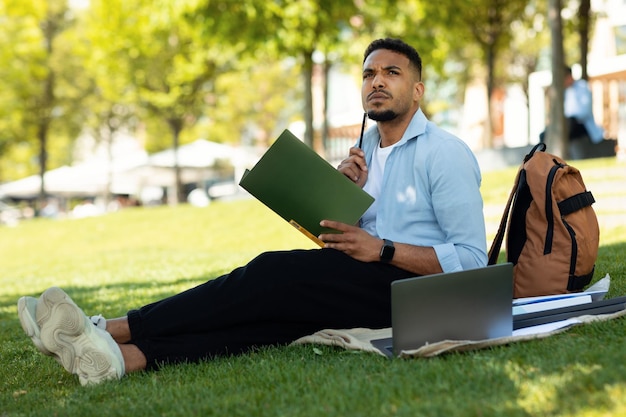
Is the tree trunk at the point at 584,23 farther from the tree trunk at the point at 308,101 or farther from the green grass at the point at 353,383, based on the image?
the green grass at the point at 353,383

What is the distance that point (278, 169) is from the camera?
3666 millimetres

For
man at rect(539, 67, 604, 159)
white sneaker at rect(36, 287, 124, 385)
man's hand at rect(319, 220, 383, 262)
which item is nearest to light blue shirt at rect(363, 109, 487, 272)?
man's hand at rect(319, 220, 383, 262)

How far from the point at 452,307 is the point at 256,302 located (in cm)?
89

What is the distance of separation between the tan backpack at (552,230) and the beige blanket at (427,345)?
0.38m

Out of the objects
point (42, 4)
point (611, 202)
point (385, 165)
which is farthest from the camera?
point (42, 4)

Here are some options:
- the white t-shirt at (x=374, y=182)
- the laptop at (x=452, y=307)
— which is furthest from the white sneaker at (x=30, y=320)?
the white t-shirt at (x=374, y=182)

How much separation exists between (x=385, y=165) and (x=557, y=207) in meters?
0.88

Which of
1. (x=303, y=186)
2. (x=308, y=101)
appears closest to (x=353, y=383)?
(x=303, y=186)

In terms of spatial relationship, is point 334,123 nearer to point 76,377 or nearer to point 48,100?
point 48,100

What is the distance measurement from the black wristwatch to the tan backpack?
84 cm

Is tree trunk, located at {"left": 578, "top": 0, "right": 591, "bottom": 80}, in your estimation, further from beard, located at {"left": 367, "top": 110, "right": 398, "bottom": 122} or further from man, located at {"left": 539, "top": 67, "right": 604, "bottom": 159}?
beard, located at {"left": 367, "top": 110, "right": 398, "bottom": 122}

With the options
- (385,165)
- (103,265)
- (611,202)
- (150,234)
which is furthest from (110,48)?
(385,165)

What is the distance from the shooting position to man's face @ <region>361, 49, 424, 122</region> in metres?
3.96

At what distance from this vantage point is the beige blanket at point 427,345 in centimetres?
333
